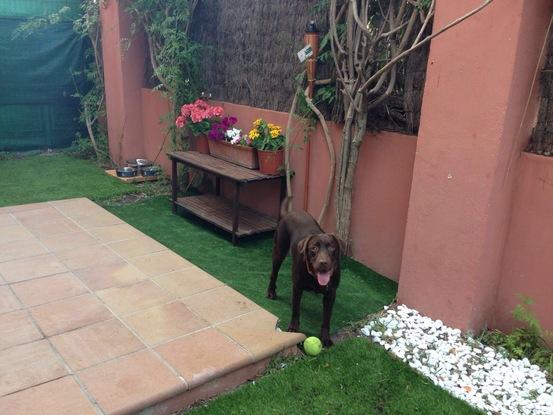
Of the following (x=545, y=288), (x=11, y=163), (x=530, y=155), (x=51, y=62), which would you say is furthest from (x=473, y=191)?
(x=51, y=62)

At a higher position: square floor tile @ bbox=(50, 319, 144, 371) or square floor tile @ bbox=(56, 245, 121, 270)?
square floor tile @ bbox=(50, 319, 144, 371)

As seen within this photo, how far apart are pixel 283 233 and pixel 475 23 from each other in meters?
1.69

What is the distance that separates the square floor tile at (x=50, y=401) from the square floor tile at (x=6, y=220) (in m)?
2.80

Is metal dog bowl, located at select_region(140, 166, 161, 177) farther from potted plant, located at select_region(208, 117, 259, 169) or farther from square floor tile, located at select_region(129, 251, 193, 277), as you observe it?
square floor tile, located at select_region(129, 251, 193, 277)

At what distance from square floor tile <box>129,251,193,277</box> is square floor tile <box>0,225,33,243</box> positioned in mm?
1169

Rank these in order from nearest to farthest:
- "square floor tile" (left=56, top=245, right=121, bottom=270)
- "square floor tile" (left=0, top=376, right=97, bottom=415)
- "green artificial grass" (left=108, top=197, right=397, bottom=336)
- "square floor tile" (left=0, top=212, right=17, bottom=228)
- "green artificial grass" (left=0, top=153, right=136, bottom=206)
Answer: "square floor tile" (left=0, top=376, right=97, bottom=415) < "green artificial grass" (left=108, top=197, right=397, bottom=336) < "square floor tile" (left=56, top=245, right=121, bottom=270) < "square floor tile" (left=0, top=212, right=17, bottom=228) < "green artificial grass" (left=0, top=153, right=136, bottom=206)

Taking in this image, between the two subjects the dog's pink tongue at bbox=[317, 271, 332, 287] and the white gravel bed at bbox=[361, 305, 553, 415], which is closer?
the white gravel bed at bbox=[361, 305, 553, 415]

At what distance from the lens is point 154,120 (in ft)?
22.3

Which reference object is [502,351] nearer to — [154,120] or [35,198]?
[35,198]

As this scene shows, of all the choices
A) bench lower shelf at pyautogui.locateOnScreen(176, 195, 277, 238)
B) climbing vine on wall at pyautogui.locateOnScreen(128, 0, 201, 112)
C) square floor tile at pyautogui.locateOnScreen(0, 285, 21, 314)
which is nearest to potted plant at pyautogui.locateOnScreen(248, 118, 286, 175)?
bench lower shelf at pyautogui.locateOnScreen(176, 195, 277, 238)

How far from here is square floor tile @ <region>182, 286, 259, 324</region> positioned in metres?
3.10

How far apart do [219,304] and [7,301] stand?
139cm

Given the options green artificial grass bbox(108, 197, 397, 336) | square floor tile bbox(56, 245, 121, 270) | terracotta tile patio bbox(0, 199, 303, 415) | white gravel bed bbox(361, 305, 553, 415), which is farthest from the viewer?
square floor tile bbox(56, 245, 121, 270)

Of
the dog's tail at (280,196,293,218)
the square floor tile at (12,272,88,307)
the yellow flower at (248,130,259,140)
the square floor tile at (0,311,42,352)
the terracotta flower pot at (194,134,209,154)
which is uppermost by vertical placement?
the yellow flower at (248,130,259,140)
